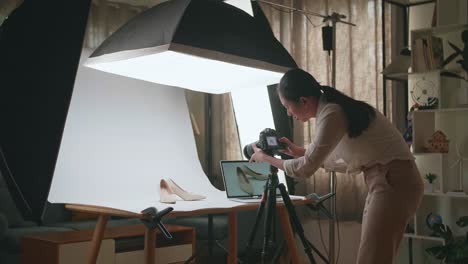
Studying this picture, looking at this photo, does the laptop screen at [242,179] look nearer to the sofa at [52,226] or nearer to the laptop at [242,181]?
the laptop at [242,181]

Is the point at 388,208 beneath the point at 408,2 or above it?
beneath

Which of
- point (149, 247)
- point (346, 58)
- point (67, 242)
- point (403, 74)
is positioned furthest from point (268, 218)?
point (346, 58)

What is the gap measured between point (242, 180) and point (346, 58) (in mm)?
1412

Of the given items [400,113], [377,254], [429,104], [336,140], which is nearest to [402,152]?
[336,140]

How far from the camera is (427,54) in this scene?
3275mm

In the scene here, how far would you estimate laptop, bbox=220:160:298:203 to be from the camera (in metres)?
3.08

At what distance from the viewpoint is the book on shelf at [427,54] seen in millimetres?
3264

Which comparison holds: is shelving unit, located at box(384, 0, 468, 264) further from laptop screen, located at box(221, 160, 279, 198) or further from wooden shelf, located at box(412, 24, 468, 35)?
laptop screen, located at box(221, 160, 279, 198)

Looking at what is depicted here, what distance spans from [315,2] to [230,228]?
6.73 feet

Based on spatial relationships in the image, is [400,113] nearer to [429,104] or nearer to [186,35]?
[429,104]

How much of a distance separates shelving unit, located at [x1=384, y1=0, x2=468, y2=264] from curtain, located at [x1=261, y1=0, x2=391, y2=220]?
327 mm

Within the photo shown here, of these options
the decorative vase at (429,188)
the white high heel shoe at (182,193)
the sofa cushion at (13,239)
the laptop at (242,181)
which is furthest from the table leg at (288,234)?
the sofa cushion at (13,239)

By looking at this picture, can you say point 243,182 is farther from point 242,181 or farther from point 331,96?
point 331,96

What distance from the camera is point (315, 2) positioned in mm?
4203
